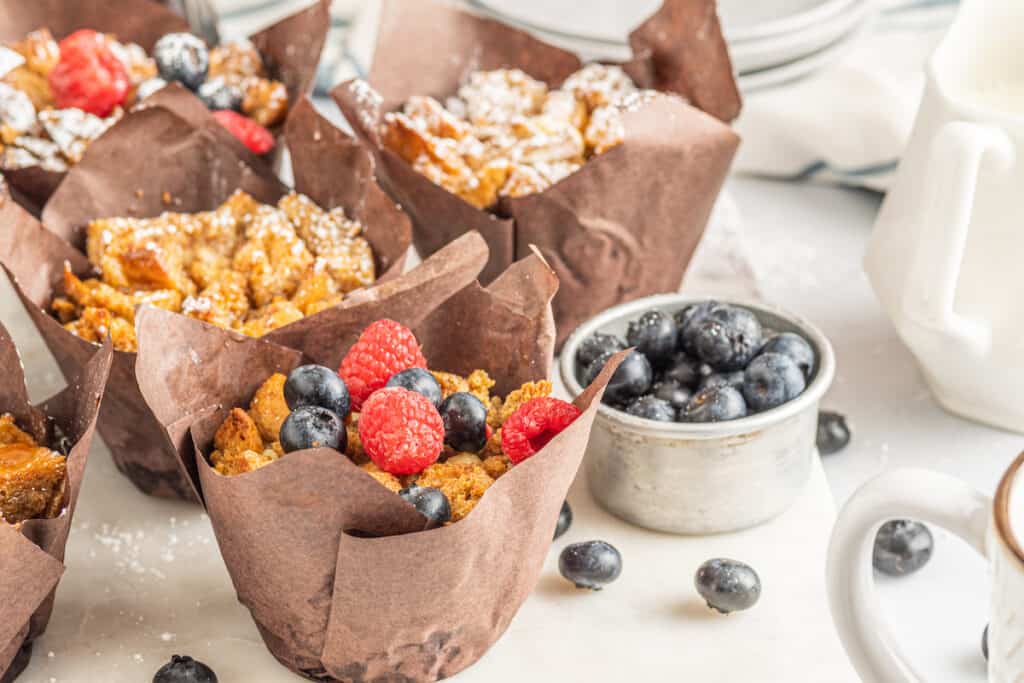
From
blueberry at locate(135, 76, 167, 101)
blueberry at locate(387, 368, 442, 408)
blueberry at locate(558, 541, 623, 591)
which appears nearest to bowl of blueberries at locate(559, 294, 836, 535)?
blueberry at locate(558, 541, 623, 591)

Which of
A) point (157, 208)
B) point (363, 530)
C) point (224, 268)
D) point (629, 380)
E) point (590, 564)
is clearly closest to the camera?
point (363, 530)

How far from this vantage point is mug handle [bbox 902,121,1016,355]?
1456mm

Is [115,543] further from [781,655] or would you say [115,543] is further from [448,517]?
[781,655]

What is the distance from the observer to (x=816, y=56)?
7.04 feet

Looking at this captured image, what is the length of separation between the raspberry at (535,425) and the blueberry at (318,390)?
0.57 ft

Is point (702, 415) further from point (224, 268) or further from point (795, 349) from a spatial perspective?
point (224, 268)

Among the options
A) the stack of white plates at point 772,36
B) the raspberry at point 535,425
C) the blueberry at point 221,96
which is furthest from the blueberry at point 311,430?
the stack of white plates at point 772,36

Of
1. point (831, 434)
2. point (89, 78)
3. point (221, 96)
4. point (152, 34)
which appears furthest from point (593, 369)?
point (152, 34)

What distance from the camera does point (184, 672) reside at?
1.29 meters

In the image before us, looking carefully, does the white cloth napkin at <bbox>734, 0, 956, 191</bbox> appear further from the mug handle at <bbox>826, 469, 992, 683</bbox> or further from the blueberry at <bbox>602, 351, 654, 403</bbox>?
the mug handle at <bbox>826, 469, 992, 683</bbox>

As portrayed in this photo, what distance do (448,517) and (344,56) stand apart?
4.68 feet

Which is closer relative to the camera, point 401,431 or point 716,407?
point 401,431

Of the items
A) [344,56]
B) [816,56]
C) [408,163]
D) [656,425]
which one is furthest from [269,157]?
[816,56]

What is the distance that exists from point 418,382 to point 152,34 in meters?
1.10
